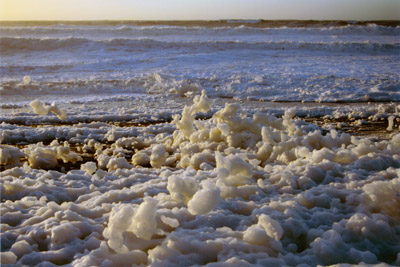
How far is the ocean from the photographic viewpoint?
2518mm

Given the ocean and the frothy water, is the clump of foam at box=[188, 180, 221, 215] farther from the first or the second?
the frothy water

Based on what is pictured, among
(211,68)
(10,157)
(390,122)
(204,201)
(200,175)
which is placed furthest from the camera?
(211,68)

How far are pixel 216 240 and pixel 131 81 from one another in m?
8.77

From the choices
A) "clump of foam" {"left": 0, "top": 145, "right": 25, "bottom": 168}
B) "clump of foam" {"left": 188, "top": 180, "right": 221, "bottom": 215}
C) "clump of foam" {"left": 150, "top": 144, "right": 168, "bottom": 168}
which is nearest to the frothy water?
"clump of foam" {"left": 150, "top": 144, "right": 168, "bottom": 168}

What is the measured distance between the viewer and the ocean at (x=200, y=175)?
252 centimetres

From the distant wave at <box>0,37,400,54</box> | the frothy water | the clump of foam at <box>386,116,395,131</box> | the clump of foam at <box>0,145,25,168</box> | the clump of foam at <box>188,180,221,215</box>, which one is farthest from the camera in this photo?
the distant wave at <box>0,37,400,54</box>

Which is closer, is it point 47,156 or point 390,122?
point 47,156

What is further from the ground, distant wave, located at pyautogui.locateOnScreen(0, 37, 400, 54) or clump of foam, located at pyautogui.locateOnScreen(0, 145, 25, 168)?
distant wave, located at pyautogui.locateOnScreen(0, 37, 400, 54)

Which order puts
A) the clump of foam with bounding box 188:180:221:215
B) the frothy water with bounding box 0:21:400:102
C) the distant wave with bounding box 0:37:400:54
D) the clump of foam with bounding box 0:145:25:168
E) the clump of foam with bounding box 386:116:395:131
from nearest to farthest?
the clump of foam with bounding box 188:180:221:215 → the clump of foam with bounding box 0:145:25:168 → the clump of foam with bounding box 386:116:395:131 → the frothy water with bounding box 0:21:400:102 → the distant wave with bounding box 0:37:400:54

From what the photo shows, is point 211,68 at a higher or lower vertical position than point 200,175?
higher

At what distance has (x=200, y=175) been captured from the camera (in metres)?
3.89

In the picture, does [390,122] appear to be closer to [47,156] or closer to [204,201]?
[204,201]

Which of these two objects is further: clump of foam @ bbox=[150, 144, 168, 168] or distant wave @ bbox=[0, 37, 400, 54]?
distant wave @ bbox=[0, 37, 400, 54]

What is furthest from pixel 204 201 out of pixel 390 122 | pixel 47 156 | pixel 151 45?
pixel 151 45
